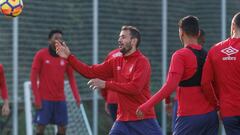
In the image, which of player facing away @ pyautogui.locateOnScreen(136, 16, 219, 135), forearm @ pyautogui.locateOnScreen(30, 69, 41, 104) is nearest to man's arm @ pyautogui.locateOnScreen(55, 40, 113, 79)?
player facing away @ pyautogui.locateOnScreen(136, 16, 219, 135)

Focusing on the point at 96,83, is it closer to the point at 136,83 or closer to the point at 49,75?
the point at 136,83

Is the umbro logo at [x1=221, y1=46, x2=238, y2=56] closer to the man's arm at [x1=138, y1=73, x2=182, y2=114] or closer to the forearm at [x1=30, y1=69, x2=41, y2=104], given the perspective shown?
the man's arm at [x1=138, y1=73, x2=182, y2=114]

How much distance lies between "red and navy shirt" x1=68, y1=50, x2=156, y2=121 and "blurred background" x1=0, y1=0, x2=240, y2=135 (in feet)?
17.9

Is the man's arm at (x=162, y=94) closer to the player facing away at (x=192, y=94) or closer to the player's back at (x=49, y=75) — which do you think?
the player facing away at (x=192, y=94)

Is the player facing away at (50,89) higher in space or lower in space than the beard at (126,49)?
lower

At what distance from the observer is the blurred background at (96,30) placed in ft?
49.6

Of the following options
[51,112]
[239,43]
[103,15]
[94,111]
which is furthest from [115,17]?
[239,43]

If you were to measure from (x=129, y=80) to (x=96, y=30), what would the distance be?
648 cm

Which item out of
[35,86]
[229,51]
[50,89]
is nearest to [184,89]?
[229,51]

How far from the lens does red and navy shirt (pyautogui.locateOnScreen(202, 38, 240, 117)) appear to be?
856 centimetres

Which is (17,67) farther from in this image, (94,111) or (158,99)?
(158,99)

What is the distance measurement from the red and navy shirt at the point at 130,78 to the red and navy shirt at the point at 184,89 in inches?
31.7

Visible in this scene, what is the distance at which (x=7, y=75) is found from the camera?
49.5 ft

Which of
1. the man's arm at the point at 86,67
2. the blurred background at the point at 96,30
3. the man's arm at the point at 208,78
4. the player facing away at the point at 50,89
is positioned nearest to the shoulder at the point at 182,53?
the man's arm at the point at 208,78
